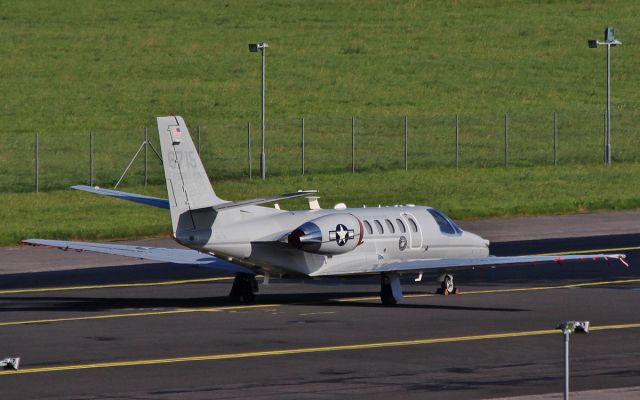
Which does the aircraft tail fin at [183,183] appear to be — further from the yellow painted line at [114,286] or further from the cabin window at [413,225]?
the yellow painted line at [114,286]

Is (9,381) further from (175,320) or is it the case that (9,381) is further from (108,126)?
(108,126)

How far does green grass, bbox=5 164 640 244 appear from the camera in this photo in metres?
55.7

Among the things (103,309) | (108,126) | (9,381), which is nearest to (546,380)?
(9,381)

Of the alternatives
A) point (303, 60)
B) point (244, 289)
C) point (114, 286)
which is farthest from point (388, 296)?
point (303, 60)

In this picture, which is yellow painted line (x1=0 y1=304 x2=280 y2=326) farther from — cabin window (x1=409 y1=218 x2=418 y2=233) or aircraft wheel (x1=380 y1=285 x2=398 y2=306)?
cabin window (x1=409 y1=218 x2=418 y2=233)

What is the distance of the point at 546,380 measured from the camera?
27062 millimetres

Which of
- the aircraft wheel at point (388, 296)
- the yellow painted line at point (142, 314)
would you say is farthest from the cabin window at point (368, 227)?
the yellow painted line at point (142, 314)

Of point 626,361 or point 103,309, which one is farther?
point 103,309

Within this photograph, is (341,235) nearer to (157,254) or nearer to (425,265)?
(425,265)

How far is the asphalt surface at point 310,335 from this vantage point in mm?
26922

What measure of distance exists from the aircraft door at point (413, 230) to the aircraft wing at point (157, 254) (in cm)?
384

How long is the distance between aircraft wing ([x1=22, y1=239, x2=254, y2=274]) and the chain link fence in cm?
2891

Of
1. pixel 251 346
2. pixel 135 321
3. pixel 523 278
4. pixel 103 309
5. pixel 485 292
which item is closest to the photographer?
pixel 251 346

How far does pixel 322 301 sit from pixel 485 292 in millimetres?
4197
